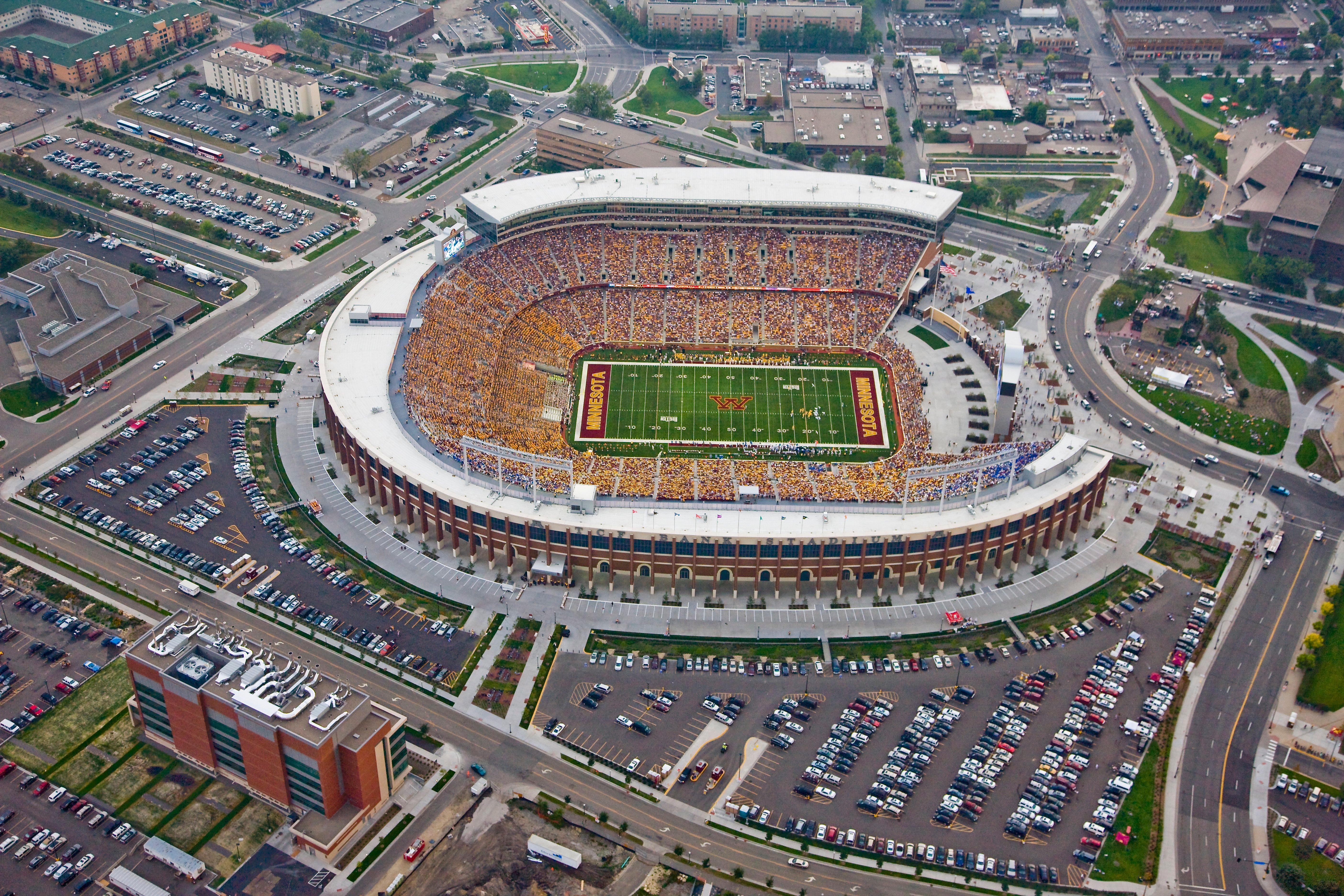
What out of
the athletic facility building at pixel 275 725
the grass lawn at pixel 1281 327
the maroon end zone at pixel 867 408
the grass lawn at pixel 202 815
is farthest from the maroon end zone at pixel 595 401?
the grass lawn at pixel 1281 327

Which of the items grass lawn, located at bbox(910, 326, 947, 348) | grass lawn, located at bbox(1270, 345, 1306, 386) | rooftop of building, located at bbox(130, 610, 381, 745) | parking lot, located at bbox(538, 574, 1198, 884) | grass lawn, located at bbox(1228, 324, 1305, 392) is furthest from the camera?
grass lawn, located at bbox(910, 326, 947, 348)

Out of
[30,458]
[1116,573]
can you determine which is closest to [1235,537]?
[1116,573]

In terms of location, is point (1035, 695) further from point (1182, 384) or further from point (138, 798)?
point (138, 798)

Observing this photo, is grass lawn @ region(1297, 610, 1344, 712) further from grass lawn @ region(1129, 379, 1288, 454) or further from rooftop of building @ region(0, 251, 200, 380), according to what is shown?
rooftop of building @ region(0, 251, 200, 380)

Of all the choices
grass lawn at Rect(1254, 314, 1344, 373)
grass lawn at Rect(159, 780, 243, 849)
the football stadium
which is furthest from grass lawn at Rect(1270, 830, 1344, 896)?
grass lawn at Rect(159, 780, 243, 849)

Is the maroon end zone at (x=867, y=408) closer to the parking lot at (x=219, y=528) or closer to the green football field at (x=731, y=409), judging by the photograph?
the green football field at (x=731, y=409)

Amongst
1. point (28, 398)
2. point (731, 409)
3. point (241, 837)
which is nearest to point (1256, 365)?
point (731, 409)
